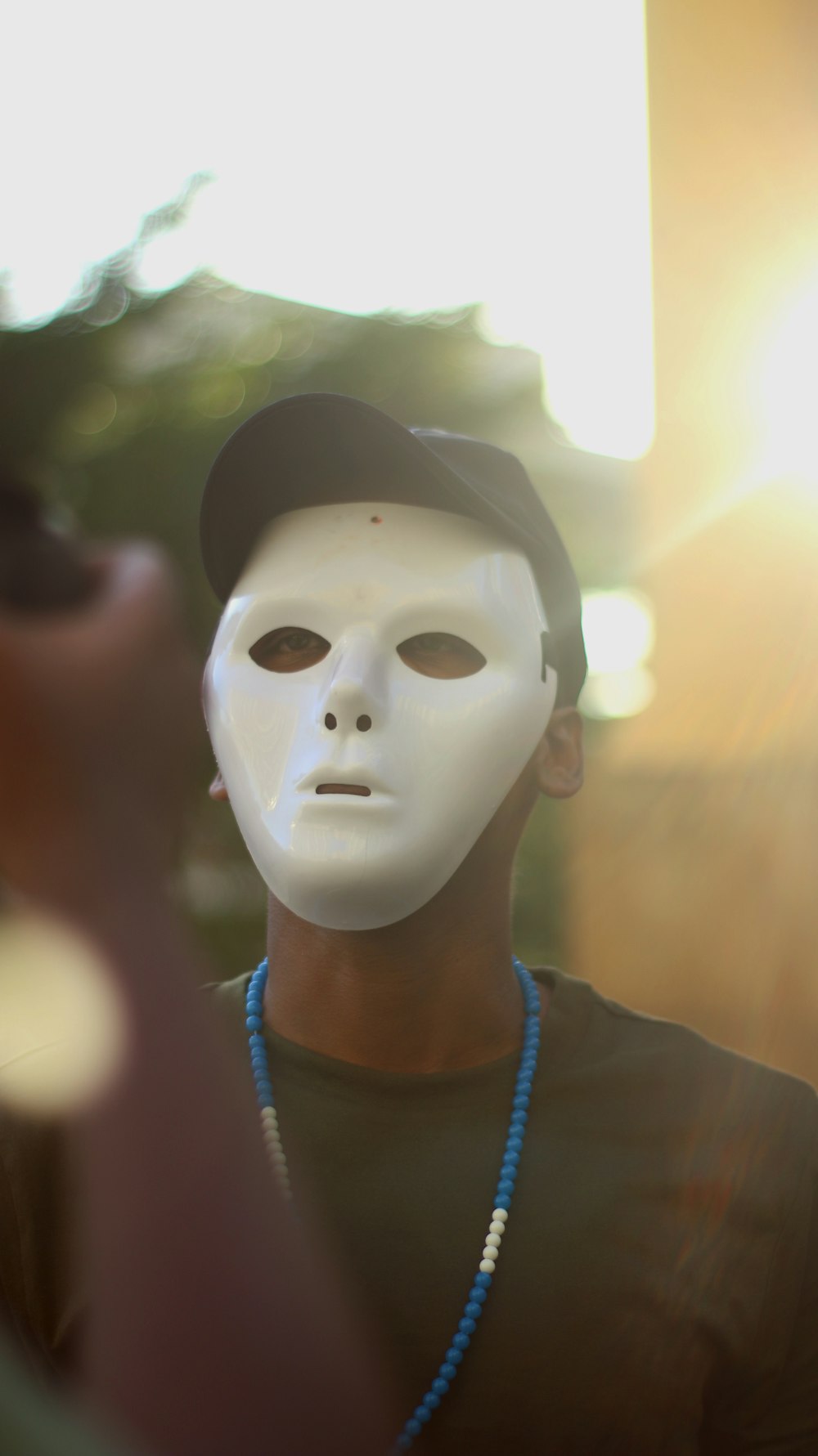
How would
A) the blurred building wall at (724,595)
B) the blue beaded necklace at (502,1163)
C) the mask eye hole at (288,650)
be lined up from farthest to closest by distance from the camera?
the blurred building wall at (724,595) < the mask eye hole at (288,650) < the blue beaded necklace at (502,1163)

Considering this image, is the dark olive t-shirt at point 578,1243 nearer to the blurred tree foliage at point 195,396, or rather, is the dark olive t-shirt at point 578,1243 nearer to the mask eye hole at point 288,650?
the mask eye hole at point 288,650

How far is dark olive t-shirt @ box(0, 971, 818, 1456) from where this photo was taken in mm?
1178

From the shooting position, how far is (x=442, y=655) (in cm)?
134

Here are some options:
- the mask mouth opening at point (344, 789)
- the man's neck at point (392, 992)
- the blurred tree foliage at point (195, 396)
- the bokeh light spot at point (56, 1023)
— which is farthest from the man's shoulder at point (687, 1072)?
the blurred tree foliage at point (195, 396)

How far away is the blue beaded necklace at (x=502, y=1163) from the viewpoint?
115cm

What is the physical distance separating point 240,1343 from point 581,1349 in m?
0.40

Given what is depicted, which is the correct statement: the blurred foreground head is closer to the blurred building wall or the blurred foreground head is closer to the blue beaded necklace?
the blue beaded necklace

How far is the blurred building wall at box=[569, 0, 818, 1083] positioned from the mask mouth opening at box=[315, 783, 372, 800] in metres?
2.12

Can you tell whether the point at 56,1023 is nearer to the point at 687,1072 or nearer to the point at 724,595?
the point at 687,1072

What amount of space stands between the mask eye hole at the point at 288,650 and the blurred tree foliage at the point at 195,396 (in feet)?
8.55

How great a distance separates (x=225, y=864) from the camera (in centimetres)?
421

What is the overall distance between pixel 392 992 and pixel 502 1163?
210 millimetres

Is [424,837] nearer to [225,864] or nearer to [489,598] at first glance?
[489,598]

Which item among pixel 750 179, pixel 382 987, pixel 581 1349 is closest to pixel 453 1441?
pixel 581 1349
